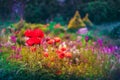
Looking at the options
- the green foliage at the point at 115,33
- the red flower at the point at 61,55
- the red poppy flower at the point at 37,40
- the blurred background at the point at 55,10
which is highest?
the blurred background at the point at 55,10

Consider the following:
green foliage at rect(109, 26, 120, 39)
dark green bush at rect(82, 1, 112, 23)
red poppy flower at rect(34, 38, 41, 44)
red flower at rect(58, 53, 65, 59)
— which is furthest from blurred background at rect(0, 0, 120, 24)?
red flower at rect(58, 53, 65, 59)

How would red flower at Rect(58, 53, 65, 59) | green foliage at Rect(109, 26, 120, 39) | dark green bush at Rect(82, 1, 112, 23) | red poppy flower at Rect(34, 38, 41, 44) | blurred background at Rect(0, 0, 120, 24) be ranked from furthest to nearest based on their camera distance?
1. blurred background at Rect(0, 0, 120, 24)
2. dark green bush at Rect(82, 1, 112, 23)
3. green foliage at Rect(109, 26, 120, 39)
4. red poppy flower at Rect(34, 38, 41, 44)
5. red flower at Rect(58, 53, 65, 59)

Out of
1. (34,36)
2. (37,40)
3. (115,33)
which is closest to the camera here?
(37,40)

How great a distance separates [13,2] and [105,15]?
4.25 m

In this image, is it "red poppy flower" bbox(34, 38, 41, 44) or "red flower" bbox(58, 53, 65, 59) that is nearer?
"red flower" bbox(58, 53, 65, 59)

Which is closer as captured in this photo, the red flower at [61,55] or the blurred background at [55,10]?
the red flower at [61,55]

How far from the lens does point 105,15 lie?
51.9 feet

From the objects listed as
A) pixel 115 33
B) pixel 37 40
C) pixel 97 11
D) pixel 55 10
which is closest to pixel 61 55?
pixel 37 40

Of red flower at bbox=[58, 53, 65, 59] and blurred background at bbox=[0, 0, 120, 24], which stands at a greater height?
blurred background at bbox=[0, 0, 120, 24]

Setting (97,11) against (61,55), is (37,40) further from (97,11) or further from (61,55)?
(97,11)

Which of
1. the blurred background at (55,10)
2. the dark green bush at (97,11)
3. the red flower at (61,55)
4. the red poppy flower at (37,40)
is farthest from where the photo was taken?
the blurred background at (55,10)

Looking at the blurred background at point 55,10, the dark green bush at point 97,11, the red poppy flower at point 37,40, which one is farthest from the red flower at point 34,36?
the dark green bush at point 97,11

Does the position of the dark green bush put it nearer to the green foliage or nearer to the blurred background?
the blurred background

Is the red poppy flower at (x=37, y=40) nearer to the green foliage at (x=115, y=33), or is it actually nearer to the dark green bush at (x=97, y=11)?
the green foliage at (x=115, y=33)
